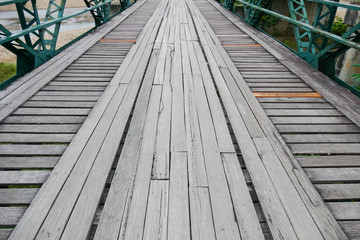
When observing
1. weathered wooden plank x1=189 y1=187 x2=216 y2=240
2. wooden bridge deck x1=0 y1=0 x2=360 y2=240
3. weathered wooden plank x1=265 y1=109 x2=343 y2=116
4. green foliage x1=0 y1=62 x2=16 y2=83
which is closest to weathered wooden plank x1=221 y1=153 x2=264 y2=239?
wooden bridge deck x1=0 y1=0 x2=360 y2=240

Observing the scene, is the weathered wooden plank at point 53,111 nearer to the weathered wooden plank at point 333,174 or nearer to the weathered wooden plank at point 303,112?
the weathered wooden plank at point 303,112

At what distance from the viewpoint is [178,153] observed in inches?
72.1

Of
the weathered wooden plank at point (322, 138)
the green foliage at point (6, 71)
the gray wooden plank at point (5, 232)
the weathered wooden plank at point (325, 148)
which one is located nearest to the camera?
the gray wooden plank at point (5, 232)

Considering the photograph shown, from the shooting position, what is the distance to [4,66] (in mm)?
9172

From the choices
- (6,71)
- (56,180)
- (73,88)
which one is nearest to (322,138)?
(56,180)

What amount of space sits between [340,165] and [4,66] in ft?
39.0

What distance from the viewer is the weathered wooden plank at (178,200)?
128cm

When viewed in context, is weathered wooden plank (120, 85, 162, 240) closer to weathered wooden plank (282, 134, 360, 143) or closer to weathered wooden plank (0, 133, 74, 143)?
weathered wooden plank (0, 133, 74, 143)

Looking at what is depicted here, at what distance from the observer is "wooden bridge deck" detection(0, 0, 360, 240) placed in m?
1.34

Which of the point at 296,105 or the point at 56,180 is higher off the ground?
the point at 296,105

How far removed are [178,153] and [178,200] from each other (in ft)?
1.50

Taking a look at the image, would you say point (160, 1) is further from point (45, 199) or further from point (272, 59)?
point (45, 199)

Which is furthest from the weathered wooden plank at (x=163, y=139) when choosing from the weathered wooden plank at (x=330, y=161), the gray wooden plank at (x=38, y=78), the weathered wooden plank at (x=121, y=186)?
the gray wooden plank at (x=38, y=78)

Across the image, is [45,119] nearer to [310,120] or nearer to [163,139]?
[163,139]
